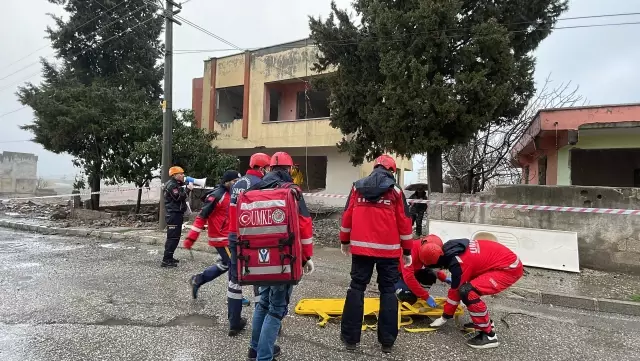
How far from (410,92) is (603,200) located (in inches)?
152

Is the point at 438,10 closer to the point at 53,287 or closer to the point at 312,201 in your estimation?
the point at 53,287

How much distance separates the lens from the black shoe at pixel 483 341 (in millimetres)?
3723

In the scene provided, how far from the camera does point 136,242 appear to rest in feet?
30.8

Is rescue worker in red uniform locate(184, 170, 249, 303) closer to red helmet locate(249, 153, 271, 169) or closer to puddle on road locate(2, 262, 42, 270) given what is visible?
red helmet locate(249, 153, 271, 169)

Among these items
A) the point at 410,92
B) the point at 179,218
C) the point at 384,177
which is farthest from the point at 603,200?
the point at 179,218

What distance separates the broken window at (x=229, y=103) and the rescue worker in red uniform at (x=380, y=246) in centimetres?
1502

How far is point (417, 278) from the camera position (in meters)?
4.43

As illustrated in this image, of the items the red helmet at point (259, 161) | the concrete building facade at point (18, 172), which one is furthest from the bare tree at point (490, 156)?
the concrete building facade at point (18, 172)

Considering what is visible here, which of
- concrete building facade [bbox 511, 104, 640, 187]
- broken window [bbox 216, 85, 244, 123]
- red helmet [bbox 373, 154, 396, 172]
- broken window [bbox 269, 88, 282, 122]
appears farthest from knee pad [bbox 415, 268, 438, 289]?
broken window [bbox 216, 85, 244, 123]

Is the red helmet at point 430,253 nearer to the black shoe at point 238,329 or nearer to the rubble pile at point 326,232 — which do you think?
the black shoe at point 238,329

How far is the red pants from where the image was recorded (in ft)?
12.3

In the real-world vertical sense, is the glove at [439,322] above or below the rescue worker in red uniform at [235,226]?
below

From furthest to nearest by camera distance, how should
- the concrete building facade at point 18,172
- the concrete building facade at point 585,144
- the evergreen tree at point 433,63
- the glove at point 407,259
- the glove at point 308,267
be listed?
the concrete building facade at point 18,172 → the concrete building facade at point 585,144 → the evergreen tree at point 433,63 → the glove at point 407,259 → the glove at point 308,267

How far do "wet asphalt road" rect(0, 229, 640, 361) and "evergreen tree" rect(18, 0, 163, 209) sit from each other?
877 centimetres
